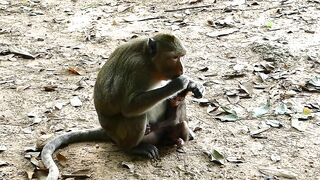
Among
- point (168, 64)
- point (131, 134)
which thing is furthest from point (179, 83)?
point (131, 134)

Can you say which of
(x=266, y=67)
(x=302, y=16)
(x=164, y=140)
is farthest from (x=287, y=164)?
(x=302, y=16)

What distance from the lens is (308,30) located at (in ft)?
25.9

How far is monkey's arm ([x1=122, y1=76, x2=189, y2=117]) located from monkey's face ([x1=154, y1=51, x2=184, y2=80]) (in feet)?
0.28

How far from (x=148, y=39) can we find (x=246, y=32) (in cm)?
363

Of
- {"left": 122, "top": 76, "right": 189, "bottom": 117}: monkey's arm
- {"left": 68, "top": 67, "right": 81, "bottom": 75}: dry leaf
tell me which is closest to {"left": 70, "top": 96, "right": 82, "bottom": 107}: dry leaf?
{"left": 68, "top": 67, "right": 81, "bottom": 75}: dry leaf

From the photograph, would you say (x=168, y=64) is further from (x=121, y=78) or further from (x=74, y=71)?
(x=74, y=71)

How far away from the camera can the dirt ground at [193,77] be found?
4.92m

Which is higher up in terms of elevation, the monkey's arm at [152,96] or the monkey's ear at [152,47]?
the monkey's ear at [152,47]

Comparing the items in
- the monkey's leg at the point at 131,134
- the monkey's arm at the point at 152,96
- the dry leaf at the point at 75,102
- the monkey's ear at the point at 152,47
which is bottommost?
the dry leaf at the point at 75,102

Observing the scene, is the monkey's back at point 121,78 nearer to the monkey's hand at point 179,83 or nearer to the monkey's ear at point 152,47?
the monkey's ear at point 152,47

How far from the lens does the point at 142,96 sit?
4.65m

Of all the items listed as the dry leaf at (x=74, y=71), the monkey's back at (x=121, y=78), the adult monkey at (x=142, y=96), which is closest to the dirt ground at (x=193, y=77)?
Answer: the dry leaf at (x=74, y=71)

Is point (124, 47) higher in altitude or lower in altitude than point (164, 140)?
higher

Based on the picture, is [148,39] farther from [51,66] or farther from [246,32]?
[246,32]
